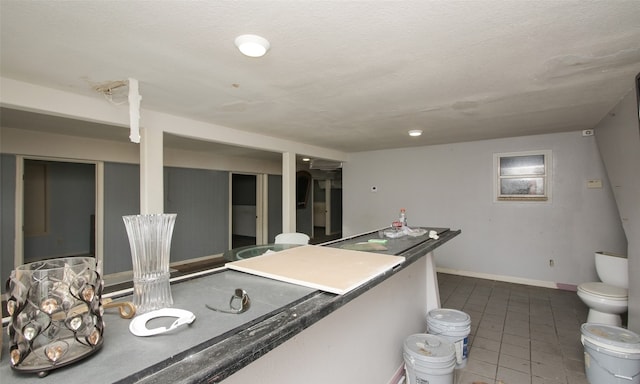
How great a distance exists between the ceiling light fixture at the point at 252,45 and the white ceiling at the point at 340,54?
0.16ft

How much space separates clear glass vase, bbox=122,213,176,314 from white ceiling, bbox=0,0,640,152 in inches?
41.5

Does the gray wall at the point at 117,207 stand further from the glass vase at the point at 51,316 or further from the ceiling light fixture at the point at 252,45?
the glass vase at the point at 51,316

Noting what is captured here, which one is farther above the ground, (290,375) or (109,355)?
(109,355)

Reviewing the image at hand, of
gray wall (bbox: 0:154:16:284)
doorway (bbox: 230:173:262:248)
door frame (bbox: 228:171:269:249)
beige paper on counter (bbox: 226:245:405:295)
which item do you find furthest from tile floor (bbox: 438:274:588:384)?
gray wall (bbox: 0:154:16:284)

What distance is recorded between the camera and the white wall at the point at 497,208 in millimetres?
3863

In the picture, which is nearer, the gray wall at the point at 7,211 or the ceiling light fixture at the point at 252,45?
the ceiling light fixture at the point at 252,45

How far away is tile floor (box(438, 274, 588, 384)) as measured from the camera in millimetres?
2193

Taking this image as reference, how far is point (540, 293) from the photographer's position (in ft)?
12.7

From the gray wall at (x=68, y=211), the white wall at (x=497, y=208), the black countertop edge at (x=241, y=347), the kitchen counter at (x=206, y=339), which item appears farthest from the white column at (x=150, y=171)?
the white wall at (x=497, y=208)

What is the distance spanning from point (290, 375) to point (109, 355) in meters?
0.66

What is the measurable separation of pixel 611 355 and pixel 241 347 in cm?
254

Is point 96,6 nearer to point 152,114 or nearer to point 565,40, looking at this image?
point 152,114

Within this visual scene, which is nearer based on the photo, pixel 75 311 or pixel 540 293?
pixel 75 311

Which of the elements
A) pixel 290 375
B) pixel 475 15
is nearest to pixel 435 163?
pixel 475 15
